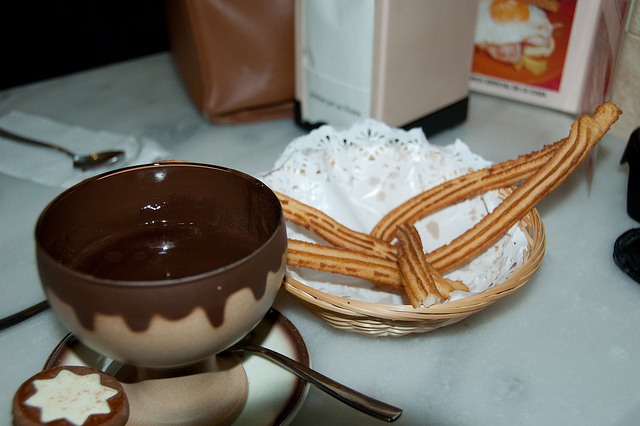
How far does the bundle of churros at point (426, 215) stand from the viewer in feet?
1.27

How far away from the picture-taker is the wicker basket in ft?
1.09

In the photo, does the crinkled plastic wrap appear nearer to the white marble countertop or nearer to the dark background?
the white marble countertop

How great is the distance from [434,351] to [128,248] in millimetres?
218

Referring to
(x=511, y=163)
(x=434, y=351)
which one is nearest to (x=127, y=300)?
(x=434, y=351)

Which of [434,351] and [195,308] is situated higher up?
[195,308]

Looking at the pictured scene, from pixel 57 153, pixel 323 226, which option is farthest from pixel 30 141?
pixel 323 226

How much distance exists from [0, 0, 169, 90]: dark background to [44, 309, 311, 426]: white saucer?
2.93 ft

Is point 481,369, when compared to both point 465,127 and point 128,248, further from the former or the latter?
point 465,127

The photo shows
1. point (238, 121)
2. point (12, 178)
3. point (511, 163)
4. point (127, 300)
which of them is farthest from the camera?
point (238, 121)

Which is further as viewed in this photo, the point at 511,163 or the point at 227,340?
the point at 511,163

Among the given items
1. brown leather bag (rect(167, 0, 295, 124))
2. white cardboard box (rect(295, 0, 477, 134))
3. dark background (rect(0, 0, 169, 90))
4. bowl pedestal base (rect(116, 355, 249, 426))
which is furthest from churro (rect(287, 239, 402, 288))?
dark background (rect(0, 0, 169, 90))

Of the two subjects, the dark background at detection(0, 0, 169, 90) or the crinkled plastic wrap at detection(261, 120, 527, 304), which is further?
the dark background at detection(0, 0, 169, 90)

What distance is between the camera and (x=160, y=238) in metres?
0.32

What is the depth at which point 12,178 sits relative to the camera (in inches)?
24.1
